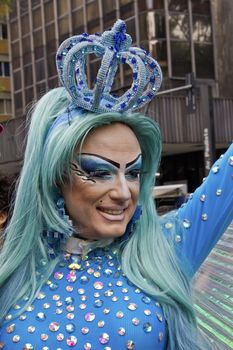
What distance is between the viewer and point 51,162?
1452 millimetres

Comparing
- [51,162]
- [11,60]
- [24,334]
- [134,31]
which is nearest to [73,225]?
[51,162]

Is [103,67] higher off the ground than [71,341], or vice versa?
[103,67]

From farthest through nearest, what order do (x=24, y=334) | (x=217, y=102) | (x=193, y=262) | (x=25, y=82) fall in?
(x=25, y=82) → (x=217, y=102) → (x=193, y=262) → (x=24, y=334)

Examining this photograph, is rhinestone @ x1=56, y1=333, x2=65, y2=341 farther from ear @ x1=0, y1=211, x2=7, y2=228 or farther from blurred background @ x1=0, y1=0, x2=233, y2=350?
blurred background @ x1=0, y1=0, x2=233, y2=350

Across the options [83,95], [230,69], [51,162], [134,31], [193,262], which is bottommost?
[193,262]

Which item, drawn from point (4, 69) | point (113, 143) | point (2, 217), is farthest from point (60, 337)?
point (4, 69)

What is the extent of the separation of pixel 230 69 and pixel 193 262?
641 inches

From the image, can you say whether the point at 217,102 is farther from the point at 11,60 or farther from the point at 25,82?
the point at 11,60

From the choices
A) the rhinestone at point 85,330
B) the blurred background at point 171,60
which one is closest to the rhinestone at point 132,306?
the rhinestone at point 85,330

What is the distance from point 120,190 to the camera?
1.45m

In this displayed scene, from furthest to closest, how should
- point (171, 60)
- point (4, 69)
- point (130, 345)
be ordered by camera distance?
1. point (4, 69)
2. point (171, 60)
3. point (130, 345)

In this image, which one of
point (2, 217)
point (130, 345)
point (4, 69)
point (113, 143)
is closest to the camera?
point (130, 345)

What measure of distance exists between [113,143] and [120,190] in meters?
0.11

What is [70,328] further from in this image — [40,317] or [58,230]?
[58,230]
